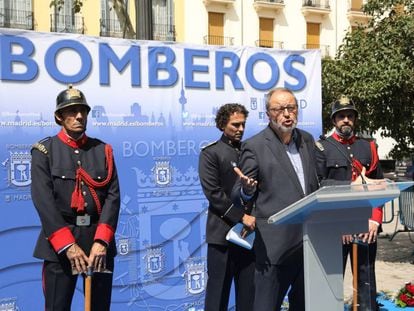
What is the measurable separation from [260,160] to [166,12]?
2926 centimetres

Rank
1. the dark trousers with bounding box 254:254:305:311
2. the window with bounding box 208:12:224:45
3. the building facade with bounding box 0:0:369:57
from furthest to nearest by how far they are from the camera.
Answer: the window with bounding box 208:12:224:45
the building facade with bounding box 0:0:369:57
the dark trousers with bounding box 254:254:305:311

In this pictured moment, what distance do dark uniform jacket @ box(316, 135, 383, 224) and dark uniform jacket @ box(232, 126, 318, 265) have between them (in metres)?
1.28

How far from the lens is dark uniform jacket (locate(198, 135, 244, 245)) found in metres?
4.13

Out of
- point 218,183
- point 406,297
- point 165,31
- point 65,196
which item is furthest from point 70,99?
point 165,31

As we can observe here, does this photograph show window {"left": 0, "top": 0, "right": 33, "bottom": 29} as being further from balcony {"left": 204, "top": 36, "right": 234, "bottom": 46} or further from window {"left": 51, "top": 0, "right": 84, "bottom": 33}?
balcony {"left": 204, "top": 36, "right": 234, "bottom": 46}

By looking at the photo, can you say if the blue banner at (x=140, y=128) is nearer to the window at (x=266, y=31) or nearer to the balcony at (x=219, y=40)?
the balcony at (x=219, y=40)

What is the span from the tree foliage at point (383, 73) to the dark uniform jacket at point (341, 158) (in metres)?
2.57

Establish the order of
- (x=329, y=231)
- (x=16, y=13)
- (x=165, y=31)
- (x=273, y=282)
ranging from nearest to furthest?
1. (x=329, y=231)
2. (x=273, y=282)
3. (x=16, y=13)
4. (x=165, y=31)

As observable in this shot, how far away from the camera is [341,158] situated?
4.66 m

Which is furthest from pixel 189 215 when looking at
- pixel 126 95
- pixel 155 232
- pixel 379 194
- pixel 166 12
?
pixel 166 12

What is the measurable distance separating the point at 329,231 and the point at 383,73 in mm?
4685

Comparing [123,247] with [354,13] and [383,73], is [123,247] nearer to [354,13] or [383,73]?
[383,73]

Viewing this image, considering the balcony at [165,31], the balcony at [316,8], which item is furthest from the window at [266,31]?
the balcony at [165,31]

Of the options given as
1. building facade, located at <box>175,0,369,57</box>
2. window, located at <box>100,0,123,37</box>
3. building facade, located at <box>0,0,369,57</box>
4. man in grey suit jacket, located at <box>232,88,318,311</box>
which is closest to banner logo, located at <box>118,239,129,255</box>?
man in grey suit jacket, located at <box>232,88,318,311</box>
